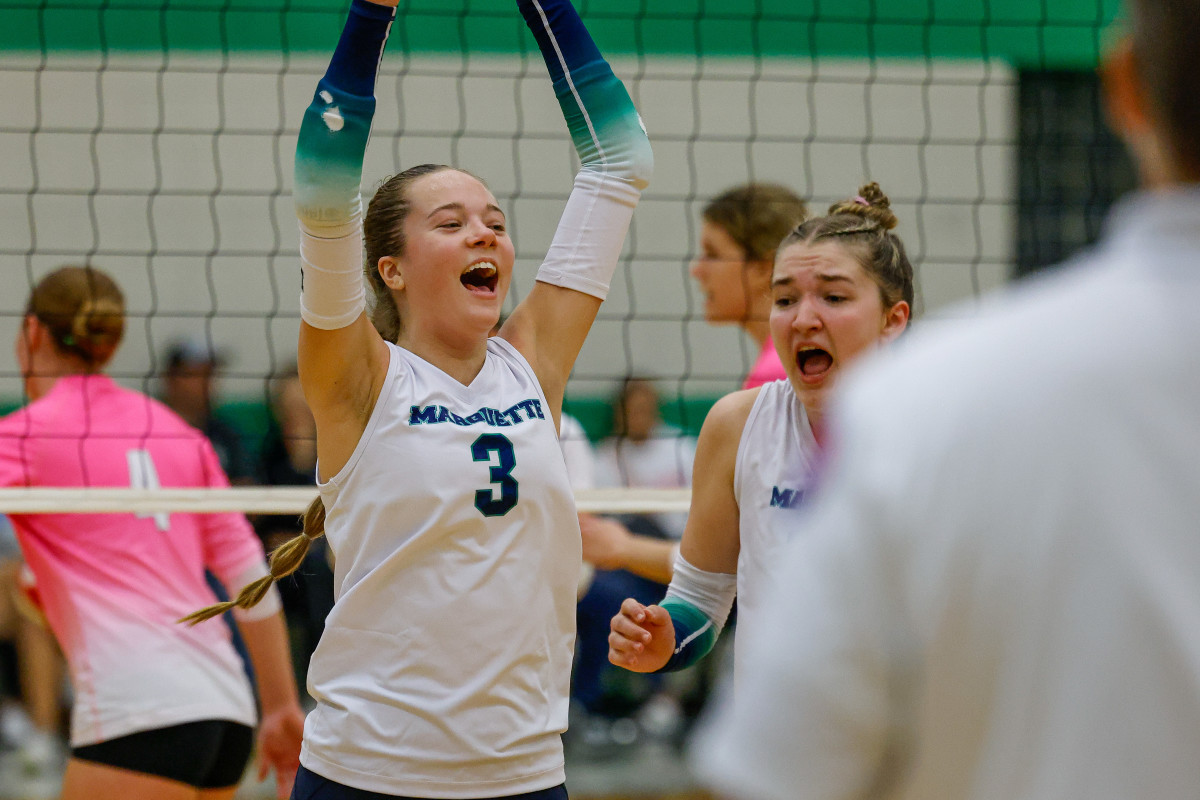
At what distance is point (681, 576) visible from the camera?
7.30 feet

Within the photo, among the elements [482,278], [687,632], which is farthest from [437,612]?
[482,278]

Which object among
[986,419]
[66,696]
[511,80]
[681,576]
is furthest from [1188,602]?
[511,80]

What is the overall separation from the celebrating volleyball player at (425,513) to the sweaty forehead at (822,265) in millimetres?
491

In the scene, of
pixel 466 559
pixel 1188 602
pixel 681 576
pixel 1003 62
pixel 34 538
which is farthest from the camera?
pixel 1003 62

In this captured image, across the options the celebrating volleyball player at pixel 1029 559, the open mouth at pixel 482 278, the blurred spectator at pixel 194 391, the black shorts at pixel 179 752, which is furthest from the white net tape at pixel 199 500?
the celebrating volleyball player at pixel 1029 559

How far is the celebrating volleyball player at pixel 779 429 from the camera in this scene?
6.72 feet

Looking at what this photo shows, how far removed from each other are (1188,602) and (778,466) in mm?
1368

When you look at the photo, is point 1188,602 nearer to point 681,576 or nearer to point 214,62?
point 681,576

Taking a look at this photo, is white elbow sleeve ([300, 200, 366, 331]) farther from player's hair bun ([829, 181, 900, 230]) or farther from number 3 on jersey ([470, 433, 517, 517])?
player's hair bun ([829, 181, 900, 230])

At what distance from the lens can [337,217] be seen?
Result: 180 centimetres

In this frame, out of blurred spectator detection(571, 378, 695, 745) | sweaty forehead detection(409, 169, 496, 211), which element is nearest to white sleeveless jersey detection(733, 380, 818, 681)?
sweaty forehead detection(409, 169, 496, 211)

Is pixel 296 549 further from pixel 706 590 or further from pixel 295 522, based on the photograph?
pixel 295 522

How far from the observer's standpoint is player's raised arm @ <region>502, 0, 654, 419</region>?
7.16 ft

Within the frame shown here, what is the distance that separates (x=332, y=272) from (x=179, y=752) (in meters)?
1.52
